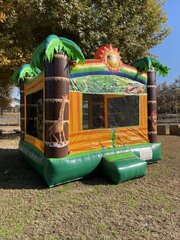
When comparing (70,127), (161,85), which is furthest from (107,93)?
(161,85)

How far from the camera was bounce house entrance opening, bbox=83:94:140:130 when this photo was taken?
19.8ft

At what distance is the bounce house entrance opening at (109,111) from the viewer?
19.8 ft

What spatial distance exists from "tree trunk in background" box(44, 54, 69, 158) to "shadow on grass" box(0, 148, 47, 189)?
75 centimetres

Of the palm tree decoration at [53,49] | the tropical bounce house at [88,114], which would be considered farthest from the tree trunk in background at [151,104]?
the palm tree decoration at [53,49]

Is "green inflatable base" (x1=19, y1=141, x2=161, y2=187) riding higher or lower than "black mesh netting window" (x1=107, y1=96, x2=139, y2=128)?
lower

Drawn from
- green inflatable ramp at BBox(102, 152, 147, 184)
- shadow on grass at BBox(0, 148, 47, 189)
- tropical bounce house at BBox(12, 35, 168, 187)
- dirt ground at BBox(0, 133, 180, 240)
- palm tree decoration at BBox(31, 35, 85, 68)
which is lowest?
dirt ground at BBox(0, 133, 180, 240)

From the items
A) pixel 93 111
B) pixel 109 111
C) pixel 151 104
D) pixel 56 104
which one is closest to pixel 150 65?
pixel 151 104

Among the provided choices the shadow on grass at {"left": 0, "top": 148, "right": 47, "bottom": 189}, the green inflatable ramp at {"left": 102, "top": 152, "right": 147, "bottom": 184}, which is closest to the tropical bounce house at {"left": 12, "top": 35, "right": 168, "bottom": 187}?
the green inflatable ramp at {"left": 102, "top": 152, "right": 147, "bottom": 184}

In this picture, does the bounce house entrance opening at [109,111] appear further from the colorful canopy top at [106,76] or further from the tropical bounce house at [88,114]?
the colorful canopy top at [106,76]

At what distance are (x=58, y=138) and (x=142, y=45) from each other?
9432mm

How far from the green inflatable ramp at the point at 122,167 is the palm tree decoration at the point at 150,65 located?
7.98ft

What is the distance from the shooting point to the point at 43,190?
16.3 ft

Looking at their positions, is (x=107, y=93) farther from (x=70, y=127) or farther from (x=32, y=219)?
(x=32, y=219)

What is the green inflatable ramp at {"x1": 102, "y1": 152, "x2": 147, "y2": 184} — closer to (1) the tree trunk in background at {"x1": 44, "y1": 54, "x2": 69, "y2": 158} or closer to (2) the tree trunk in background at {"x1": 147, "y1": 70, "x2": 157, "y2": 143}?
(1) the tree trunk in background at {"x1": 44, "y1": 54, "x2": 69, "y2": 158}
